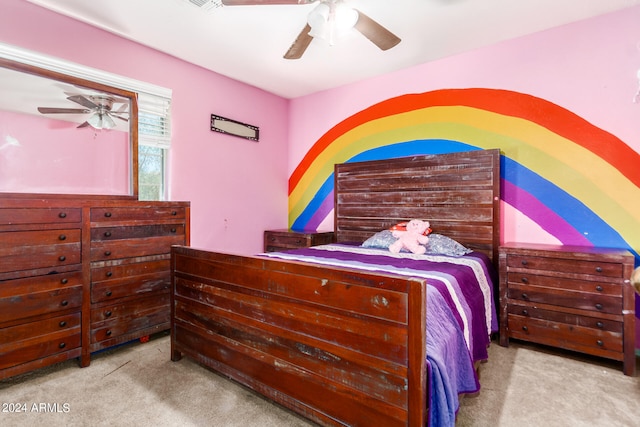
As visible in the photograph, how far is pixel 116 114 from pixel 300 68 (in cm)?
187

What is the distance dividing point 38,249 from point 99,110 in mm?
1239

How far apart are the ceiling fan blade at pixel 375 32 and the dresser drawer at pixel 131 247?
7.27ft

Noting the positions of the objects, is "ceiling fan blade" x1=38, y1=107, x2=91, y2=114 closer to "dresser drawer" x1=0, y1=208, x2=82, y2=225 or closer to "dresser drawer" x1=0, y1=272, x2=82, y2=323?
"dresser drawer" x1=0, y1=208, x2=82, y2=225

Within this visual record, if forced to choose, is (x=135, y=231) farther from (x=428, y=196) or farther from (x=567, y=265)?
(x=567, y=265)

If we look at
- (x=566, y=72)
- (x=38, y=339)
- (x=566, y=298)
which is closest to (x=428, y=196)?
(x=566, y=298)

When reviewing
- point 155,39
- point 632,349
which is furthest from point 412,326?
point 155,39

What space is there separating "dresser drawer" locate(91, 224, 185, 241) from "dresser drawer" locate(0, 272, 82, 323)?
0.30m

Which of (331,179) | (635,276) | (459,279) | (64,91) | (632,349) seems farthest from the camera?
(331,179)

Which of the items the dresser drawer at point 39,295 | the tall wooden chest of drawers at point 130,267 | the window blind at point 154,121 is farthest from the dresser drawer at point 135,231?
the window blind at point 154,121

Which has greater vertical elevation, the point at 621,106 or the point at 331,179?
the point at 621,106

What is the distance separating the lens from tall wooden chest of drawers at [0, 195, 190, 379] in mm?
2041

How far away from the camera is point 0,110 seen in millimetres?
2260

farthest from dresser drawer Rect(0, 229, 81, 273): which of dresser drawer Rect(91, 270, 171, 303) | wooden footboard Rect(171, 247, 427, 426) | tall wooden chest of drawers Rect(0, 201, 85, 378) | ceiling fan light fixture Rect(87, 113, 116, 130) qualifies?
ceiling fan light fixture Rect(87, 113, 116, 130)

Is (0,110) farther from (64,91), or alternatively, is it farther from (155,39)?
(155,39)
